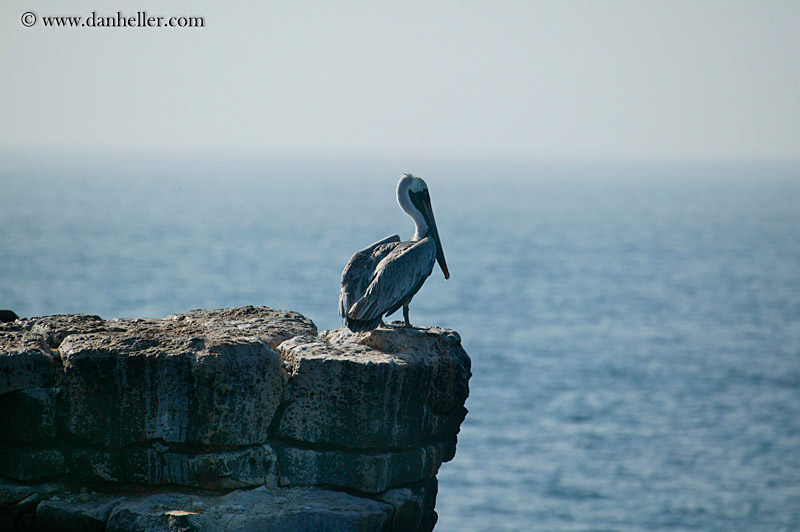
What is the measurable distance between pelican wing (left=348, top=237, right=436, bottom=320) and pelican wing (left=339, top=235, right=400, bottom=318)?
0.29 feet

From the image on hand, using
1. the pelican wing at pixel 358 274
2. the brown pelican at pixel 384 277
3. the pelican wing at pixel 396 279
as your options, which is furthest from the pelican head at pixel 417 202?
the pelican wing at pixel 358 274

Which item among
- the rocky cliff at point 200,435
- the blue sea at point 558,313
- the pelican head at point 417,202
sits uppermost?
the pelican head at point 417,202

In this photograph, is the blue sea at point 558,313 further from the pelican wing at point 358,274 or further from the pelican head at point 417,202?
the pelican wing at point 358,274

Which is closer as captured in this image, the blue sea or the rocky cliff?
the rocky cliff

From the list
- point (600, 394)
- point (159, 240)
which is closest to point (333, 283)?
point (600, 394)

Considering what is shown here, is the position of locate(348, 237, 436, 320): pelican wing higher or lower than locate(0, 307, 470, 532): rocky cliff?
higher

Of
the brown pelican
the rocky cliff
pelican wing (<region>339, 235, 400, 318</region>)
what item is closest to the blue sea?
the brown pelican

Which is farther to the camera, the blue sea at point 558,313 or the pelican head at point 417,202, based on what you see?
the blue sea at point 558,313

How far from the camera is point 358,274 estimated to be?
349 inches

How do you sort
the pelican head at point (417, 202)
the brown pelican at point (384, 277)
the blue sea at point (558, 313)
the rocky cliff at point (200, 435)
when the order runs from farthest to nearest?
the blue sea at point (558, 313), the pelican head at point (417, 202), the brown pelican at point (384, 277), the rocky cliff at point (200, 435)

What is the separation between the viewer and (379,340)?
8.12 metres

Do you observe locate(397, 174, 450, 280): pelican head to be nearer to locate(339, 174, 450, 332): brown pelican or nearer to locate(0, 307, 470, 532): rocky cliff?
locate(339, 174, 450, 332): brown pelican

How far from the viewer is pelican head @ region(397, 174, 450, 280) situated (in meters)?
9.88

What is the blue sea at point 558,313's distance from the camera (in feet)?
108
